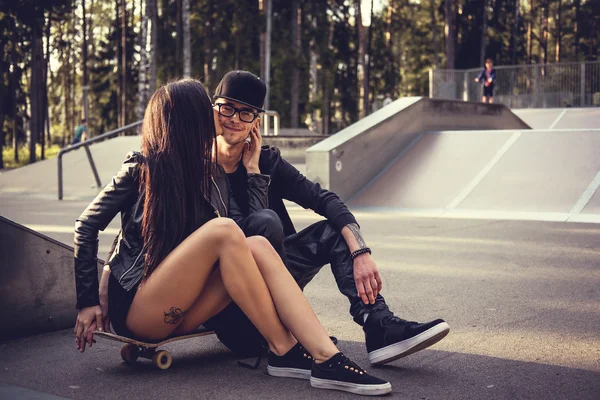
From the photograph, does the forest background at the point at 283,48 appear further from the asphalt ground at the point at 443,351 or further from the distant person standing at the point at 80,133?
the asphalt ground at the point at 443,351

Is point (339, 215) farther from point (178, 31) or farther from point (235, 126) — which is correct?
point (178, 31)

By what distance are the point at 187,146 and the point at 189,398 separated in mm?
1053

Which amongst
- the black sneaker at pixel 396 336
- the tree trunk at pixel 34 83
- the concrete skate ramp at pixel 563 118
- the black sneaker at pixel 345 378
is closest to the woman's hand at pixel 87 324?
the black sneaker at pixel 345 378

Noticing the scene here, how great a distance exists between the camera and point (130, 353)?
3672mm

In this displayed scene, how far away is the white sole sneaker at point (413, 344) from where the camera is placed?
11.3 feet

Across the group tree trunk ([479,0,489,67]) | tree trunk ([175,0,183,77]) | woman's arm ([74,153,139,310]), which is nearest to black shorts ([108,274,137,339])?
woman's arm ([74,153,139,310])

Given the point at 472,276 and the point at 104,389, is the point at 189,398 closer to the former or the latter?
the point at 104,389

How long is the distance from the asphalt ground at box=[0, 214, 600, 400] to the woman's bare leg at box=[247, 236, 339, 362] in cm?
19

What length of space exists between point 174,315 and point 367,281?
0.89m

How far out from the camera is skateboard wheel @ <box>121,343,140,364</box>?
3.66 m

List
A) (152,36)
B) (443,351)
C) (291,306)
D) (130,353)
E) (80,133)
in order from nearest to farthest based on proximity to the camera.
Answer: (291,306) → (130,353) → (443,351) → (80,133) → (152,36)

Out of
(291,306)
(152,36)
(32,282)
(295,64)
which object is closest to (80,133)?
(152,36)

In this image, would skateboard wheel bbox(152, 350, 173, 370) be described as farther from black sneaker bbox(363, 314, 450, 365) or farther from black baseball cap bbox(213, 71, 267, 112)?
black baseball cap bbox(213, 71, 267, 112)

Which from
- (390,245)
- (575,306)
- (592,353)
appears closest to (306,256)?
(592,353)
